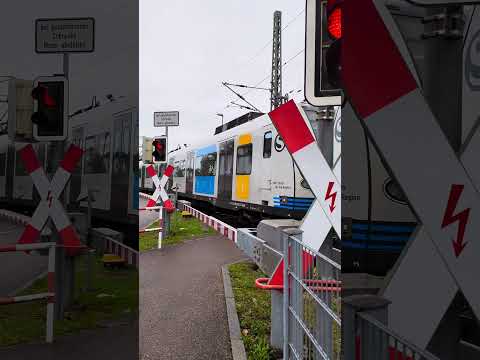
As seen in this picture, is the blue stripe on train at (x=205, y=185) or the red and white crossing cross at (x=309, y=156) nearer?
the red and white crossing cross at (x=309, y=156)

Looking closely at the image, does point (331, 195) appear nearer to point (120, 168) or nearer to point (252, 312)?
point (252, 312)

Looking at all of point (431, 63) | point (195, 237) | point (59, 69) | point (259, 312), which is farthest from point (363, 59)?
point (195, 237)

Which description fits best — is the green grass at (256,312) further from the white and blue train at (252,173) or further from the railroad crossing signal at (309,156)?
the white and blue train at (252,173)

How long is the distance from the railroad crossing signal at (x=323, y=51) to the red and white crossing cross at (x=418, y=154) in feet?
2.15

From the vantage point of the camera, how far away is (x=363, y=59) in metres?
1.36

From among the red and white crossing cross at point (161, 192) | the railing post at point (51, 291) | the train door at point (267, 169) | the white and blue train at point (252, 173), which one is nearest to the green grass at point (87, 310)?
the railing post at point (51, 291)

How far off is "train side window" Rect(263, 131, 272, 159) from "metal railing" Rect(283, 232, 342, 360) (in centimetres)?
787

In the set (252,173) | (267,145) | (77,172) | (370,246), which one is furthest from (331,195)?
(252,173)

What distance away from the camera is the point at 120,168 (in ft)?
5.47

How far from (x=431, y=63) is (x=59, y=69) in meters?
1.21

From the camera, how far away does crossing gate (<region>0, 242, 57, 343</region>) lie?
1.62m

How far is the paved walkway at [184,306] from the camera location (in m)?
4.26

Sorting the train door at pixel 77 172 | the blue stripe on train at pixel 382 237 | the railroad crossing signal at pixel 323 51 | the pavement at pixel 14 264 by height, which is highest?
the railroad crossing signal at pixel 323 51

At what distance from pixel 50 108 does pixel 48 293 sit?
63 cm
